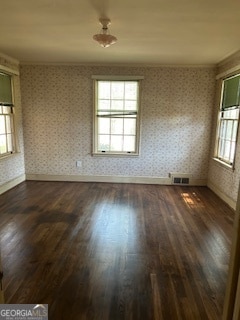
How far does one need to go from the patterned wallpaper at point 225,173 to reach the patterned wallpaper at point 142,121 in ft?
0.57

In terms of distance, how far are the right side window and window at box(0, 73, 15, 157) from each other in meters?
4.21

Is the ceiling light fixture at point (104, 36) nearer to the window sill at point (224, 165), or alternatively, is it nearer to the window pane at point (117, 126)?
the window pane at point (117, 126)

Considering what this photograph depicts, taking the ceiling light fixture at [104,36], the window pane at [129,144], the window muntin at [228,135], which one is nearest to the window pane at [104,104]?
the window pane at [129,144]

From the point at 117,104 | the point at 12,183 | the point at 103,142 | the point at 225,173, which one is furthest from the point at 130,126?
the point at 12,183

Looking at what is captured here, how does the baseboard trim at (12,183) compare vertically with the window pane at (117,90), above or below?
below

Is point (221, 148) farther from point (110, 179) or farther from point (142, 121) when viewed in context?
point (110, 179)

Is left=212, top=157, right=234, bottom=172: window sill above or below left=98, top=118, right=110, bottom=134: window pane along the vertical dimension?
below

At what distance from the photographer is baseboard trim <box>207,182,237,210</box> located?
3.76 metres

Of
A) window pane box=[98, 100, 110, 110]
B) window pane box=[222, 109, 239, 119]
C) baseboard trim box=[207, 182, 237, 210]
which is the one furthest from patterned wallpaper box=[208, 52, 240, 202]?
window pane box=[98, 100, 110, 110]

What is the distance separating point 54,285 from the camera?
6.37ft

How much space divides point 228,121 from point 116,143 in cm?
230

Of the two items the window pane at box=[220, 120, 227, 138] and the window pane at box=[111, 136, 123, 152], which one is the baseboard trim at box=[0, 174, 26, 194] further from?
the window pane at box=[220, 120, 227, 138]

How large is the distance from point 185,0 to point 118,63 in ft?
8.91

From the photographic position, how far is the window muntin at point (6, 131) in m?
4.34
